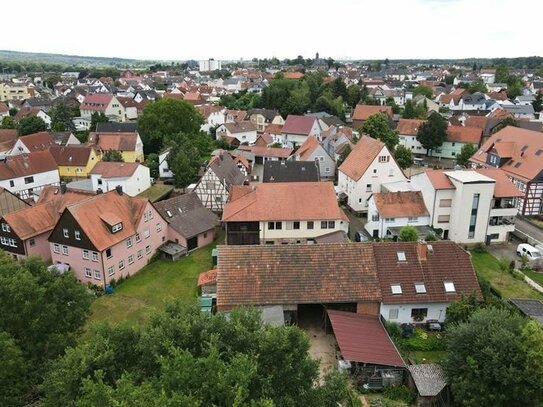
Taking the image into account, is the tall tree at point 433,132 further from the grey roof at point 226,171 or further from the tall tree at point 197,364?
the tall tree at point 197,364

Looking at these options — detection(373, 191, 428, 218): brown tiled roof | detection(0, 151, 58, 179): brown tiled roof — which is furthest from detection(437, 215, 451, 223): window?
detection(0, 151, 58, 179): brown tiled roof

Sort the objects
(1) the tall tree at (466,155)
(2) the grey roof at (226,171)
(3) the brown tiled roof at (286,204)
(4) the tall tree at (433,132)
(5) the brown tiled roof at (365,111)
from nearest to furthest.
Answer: (3) the brown tiled roof at (286,204)
(2) the grey roof at (226,171)
(1) the tall tree at (466,155)
(4) the tall tree at (433,132)
(5) the brown tiled roof at (365,111)

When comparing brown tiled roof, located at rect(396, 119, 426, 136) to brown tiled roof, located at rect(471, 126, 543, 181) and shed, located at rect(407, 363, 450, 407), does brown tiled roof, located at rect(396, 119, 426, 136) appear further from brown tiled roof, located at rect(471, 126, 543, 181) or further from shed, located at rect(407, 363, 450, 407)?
shed, located at rect(407, 363, 450, 407)

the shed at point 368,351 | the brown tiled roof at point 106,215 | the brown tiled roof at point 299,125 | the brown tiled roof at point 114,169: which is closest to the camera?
the shed at point 368,351

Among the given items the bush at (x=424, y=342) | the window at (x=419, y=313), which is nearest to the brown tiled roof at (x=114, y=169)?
the window at (x=419, y=313)

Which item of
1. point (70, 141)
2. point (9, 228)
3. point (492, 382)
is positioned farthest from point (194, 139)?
point (492, 382)

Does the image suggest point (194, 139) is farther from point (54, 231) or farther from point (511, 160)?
point (511, 160)

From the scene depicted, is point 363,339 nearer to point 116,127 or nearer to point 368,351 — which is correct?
point 368,351
